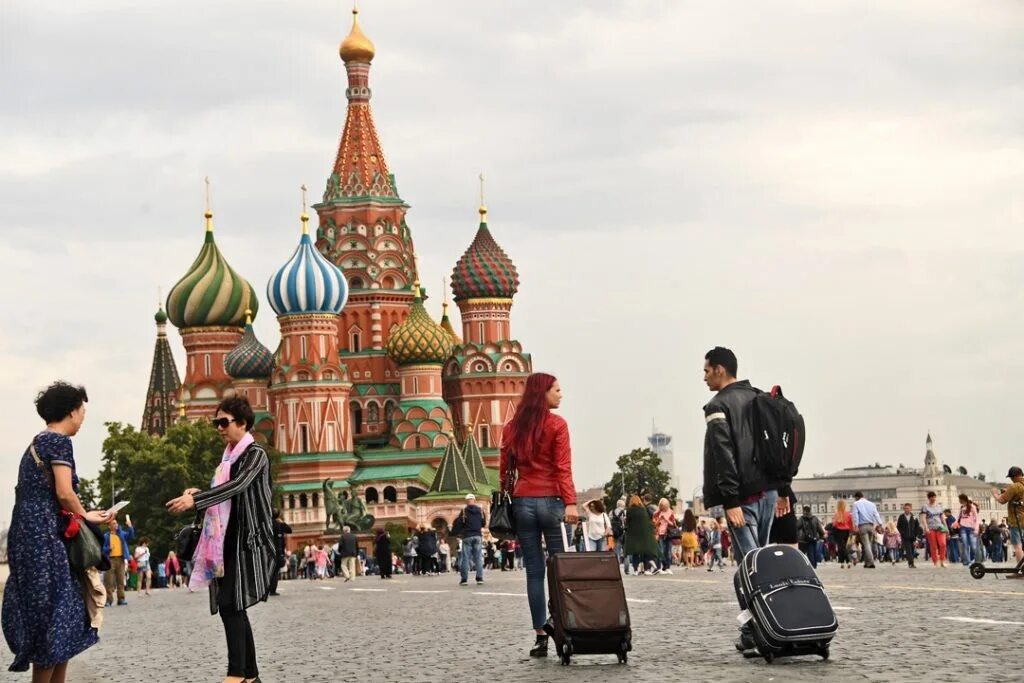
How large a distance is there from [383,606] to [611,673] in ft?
38.7

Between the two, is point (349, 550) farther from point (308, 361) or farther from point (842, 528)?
Result: point (308, 361)

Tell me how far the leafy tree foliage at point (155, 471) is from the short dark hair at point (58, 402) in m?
72.4

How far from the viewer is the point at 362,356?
3964 inches

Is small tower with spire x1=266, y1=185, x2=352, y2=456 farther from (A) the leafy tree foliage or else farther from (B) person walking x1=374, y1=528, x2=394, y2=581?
(B) person walking x1=374, y1=528, x2=394, y2=581

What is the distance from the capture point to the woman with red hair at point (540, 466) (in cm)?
1201

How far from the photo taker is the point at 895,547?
43250 mm

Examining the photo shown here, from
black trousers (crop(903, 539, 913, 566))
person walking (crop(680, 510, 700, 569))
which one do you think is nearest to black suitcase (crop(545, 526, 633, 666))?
black trousers (crop(903, 539, 913, 566))

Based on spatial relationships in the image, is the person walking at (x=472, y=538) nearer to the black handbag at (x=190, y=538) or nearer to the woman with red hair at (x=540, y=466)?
the woman with red hair at (x=540, y=466)

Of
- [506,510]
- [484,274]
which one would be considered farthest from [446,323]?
[506,510]

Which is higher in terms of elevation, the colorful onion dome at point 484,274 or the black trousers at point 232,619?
the colorful onion dome at point 484,274

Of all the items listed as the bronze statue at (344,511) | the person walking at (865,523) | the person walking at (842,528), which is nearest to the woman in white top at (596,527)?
the person walking at (865,523)

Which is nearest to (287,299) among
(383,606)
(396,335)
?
Result: (396,335)

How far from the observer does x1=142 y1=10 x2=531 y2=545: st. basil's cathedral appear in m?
94.1

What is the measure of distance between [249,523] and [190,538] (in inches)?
12.8
